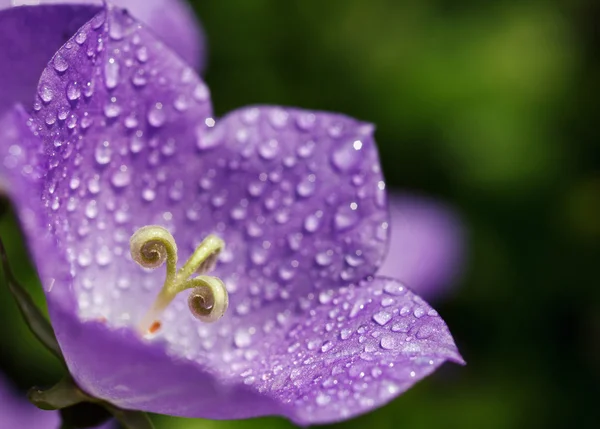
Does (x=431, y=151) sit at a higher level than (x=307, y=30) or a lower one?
lower

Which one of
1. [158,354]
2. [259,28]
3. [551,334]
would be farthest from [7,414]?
[551,334]

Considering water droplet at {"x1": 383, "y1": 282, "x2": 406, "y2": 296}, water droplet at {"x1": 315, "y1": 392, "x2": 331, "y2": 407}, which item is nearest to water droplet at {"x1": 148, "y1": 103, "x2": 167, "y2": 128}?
water droplet at {"x1": 383, "y1": 282, "x2": 406, "y2": 296}

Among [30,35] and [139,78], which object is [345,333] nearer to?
[139,78]

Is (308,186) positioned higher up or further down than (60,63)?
further down

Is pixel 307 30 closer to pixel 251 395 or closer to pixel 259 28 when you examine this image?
pixel 259 28

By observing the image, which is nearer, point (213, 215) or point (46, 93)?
point (46, 93)

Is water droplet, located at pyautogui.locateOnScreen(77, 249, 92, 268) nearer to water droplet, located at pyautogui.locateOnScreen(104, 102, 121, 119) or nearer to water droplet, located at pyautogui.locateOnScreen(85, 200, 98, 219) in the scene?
water droplet, located at pyautogui.locateOnScreen(85, 200, 98, 219)

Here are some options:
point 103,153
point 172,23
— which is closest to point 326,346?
point 103,153
